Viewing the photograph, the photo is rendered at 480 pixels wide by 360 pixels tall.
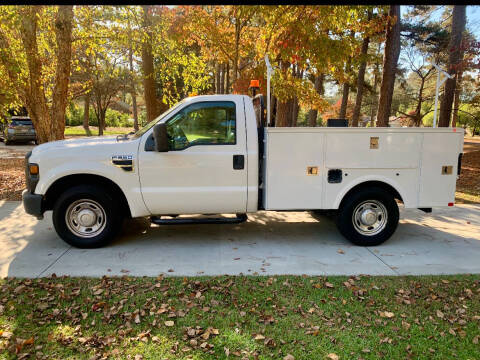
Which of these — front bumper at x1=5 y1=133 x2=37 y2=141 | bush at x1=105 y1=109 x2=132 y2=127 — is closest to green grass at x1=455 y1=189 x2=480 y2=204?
front bumper at x1=5 y1=133 x2=37 y2=141

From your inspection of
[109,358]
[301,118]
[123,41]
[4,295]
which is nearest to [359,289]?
[109,358]

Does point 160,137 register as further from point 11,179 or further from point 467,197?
point 467,197

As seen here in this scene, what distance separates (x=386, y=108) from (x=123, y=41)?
323 inches

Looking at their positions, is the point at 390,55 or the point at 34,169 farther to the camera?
the point at 390,55

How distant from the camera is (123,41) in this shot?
9.27m

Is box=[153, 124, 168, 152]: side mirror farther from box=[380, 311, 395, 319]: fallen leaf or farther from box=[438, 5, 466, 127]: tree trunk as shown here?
box=[438, 5, 466, 127]: tree trunk

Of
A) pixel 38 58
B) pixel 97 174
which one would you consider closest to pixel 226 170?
pixel 97 174

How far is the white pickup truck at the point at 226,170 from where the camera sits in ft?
16.9

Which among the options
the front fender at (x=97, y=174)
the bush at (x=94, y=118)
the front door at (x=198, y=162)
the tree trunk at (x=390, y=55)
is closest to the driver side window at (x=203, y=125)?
the front door at (x=198, y=162)

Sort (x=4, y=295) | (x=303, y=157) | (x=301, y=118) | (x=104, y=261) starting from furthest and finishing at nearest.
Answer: (x=301, y=118), (x=303, y=157), (x=104, y=261), (x=4, y=295)

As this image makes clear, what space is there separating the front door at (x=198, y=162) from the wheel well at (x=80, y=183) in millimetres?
467

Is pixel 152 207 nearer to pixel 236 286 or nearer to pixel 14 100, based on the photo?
pixel 236 286

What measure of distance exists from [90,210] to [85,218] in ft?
0.44

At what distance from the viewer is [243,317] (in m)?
3.56
